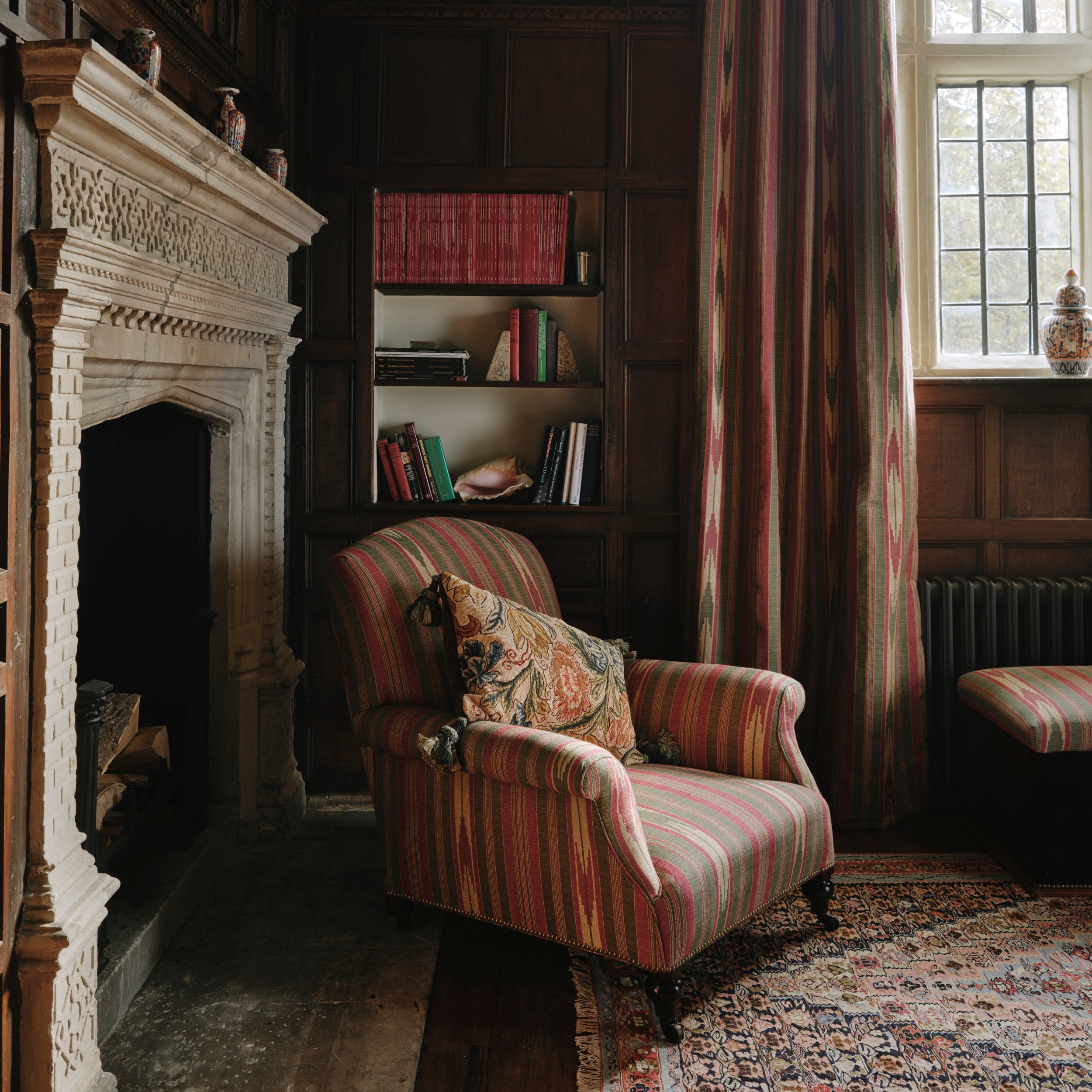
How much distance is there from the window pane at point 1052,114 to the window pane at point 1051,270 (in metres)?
0.38

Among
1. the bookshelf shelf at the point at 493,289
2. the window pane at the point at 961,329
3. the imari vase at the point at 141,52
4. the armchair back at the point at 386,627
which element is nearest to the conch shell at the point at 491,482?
the bookshelf shelf at the point at 493,289

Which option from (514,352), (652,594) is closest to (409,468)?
(514,352)

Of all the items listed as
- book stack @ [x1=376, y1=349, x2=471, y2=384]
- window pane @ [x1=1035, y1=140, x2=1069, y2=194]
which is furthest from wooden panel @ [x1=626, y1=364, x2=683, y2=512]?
window pane @ [x1=1035, y1=140, x2=1069, y2=194]

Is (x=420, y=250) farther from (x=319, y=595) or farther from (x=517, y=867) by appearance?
(x=517, y=867)

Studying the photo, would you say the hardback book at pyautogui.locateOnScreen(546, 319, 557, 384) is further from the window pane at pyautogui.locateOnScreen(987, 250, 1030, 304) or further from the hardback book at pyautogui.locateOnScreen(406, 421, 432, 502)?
the window pane at pyautogui.locateOnScreen(987, 250, 1030, 304)

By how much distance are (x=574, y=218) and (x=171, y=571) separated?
1.67 meters

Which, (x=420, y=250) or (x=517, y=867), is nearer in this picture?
(x=517, y=867)

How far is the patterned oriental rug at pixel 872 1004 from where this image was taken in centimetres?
178

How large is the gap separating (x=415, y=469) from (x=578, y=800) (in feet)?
4.99

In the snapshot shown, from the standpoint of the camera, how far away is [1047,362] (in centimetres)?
323

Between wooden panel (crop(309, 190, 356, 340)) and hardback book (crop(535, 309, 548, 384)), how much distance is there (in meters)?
0.58

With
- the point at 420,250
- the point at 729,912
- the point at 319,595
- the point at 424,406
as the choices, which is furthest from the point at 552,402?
the point at 729,912

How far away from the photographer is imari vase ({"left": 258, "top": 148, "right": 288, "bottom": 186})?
254cm

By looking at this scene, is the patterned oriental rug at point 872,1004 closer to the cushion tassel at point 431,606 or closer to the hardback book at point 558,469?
the cushion tassel at point 431,606
